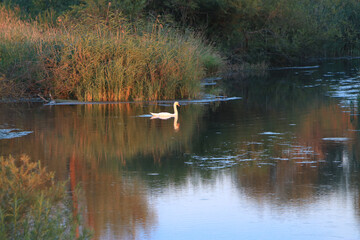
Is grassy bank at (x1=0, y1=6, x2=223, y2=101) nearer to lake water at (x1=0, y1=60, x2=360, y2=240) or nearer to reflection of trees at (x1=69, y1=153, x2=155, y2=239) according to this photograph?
lake water at (x1=0, y1=60, x2=360, y2=240)

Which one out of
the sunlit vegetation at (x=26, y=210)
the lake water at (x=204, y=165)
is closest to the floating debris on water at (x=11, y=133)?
the lake water at (x=204, y=165)

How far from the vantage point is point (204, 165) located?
11094 millimetres

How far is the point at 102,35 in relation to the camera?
80.7ft

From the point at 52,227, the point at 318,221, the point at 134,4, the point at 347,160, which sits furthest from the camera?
the point at 134,4

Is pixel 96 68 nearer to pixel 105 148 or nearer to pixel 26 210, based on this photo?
pixel 105 148

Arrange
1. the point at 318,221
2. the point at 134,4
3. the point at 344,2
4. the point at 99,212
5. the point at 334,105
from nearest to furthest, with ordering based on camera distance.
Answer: the point at 318,221 < the point at 99,212 < the point at 334,105 < the point at 134,4 < the point at 344,2


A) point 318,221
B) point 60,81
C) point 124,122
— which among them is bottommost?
point 318,221

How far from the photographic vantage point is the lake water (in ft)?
25.2

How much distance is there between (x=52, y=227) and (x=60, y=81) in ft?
58.9

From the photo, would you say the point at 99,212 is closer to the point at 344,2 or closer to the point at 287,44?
the point at 287,44

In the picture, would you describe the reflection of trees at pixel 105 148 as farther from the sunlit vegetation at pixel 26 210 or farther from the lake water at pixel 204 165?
the sunlit vegetation at pixel 26 210

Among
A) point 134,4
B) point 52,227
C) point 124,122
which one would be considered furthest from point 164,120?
point 134,4

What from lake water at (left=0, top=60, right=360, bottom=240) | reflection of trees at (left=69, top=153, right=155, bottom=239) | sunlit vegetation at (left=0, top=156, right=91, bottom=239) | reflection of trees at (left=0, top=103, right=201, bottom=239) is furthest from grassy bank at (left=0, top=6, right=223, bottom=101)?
sunlit vegetation at (left=0, top=156, right=91, bottom=239)

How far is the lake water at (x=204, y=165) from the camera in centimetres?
769
